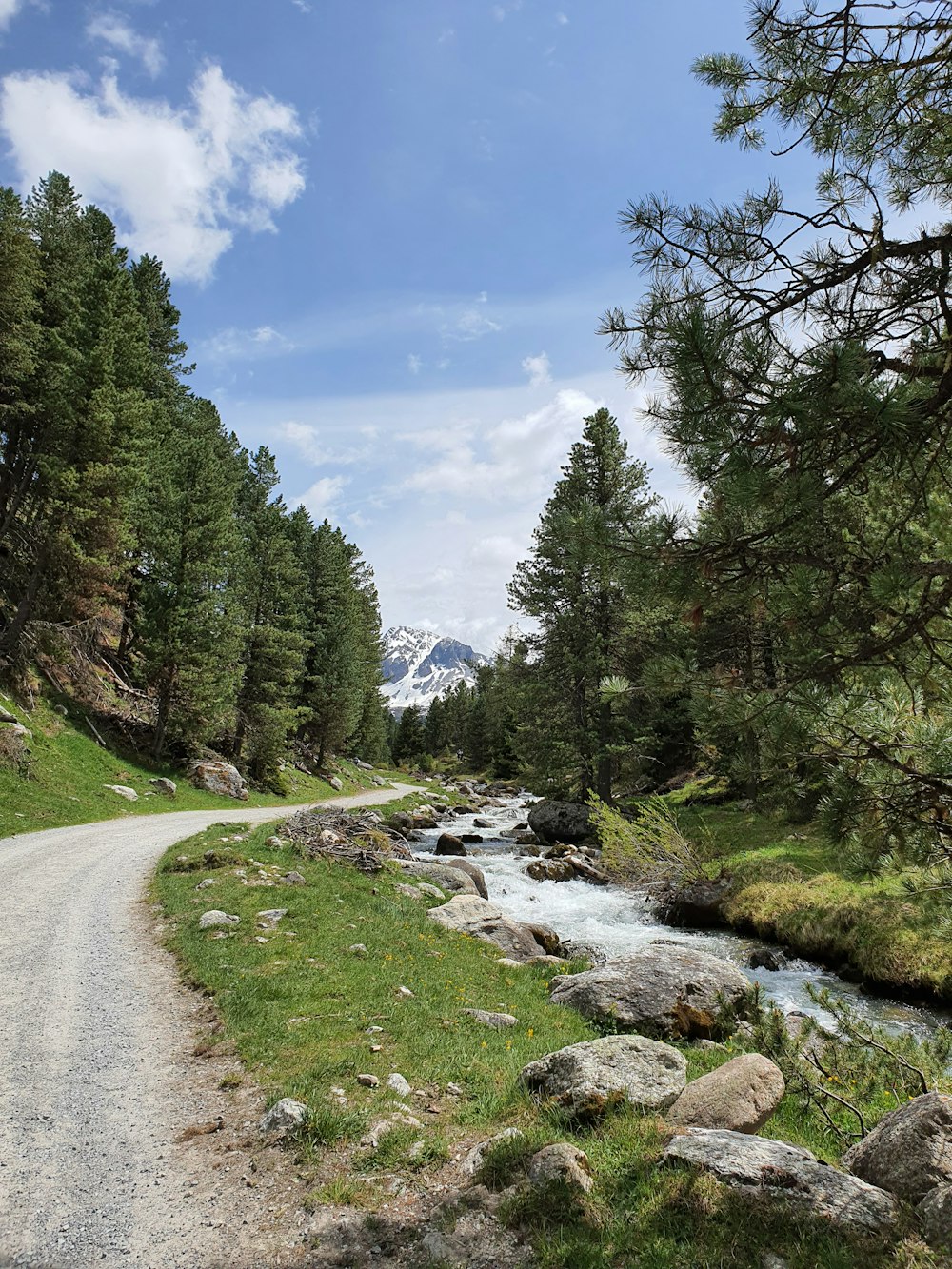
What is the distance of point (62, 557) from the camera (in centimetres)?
2509

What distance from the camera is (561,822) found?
27.8 meters

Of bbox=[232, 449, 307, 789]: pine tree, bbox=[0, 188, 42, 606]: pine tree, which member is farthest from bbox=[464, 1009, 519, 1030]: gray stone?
bbox=[232, 449, 307, 789]: pine tree

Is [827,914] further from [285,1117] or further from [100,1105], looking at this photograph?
[100,1105]

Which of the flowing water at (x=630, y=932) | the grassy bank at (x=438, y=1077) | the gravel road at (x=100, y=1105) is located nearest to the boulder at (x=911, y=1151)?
the grassy bank at (x=438, y=1077)

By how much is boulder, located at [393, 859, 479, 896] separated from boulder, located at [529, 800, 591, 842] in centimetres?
1063

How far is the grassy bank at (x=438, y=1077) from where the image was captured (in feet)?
11.6

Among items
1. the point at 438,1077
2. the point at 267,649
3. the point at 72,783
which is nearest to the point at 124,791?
the point at 72,783

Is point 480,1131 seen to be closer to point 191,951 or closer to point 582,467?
point 191,951

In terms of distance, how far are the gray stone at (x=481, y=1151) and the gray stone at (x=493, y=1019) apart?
110 inches

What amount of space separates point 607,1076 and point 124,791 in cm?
2317

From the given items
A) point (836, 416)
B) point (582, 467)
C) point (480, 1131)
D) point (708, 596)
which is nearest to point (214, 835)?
point (480, 1131)

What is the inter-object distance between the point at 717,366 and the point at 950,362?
1.18 meters

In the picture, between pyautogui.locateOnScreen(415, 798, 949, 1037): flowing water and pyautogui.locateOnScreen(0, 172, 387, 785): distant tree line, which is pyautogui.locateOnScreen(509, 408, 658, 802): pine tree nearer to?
pyautogui.locateOnScreen(415, 798, 949, 1037): flowing water

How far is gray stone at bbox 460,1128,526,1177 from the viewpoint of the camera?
4.41m
